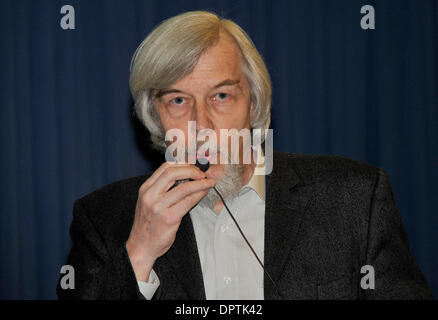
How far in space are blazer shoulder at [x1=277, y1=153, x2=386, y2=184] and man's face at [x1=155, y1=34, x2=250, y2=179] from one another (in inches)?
9.6

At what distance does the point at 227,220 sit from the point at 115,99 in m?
1.15

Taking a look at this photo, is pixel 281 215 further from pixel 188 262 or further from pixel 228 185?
pixel 188 262

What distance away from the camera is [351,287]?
1311mm

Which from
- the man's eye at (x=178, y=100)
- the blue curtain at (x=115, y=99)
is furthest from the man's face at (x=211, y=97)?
the blue curtain at (x=115, y=99)

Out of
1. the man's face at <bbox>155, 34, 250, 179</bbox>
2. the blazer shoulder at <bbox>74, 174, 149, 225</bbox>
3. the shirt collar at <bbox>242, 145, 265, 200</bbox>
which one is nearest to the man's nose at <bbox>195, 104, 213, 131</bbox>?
the man's face at <bbox>155, 34, 250, 179</bbox>

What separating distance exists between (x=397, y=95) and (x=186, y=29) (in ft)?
5.00

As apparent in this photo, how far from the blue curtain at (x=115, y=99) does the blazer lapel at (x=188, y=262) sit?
965 mm

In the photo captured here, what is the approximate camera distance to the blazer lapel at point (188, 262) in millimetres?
1355

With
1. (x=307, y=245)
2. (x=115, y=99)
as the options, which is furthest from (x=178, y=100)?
(x=115, y=99)

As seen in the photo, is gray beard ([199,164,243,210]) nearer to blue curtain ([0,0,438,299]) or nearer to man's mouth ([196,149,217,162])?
man's mouth ([196,149,217,162])

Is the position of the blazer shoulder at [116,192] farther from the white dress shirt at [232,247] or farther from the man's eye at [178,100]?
the man's eye at [178,100]

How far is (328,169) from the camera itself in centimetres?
153

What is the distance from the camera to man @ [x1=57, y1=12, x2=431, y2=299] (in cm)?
125

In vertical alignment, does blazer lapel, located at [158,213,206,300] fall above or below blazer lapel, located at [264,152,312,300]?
below
